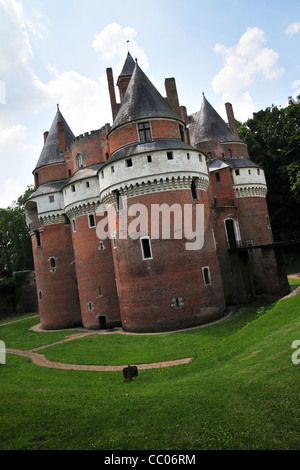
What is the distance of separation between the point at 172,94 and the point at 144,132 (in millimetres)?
6987

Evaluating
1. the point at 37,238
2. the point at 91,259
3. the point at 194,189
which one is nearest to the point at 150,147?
the point at 194,189

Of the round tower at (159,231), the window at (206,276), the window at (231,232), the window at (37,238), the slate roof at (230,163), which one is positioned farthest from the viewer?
the slate roof at (230,163)

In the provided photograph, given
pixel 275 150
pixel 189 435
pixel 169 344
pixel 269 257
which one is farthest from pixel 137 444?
pixel 275 150

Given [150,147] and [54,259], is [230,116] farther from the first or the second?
[54,259]

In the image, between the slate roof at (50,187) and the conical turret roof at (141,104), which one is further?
the slate roof at (50,187)

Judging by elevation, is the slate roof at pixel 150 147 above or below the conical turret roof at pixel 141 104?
below

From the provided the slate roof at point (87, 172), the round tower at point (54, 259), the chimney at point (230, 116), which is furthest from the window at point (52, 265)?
the chimney at point (230, 116)

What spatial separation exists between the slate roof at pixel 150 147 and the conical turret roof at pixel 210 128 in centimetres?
1205

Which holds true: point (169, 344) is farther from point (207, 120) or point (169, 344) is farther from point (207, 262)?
point (207, 120)

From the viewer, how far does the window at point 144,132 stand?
2380 centimetres

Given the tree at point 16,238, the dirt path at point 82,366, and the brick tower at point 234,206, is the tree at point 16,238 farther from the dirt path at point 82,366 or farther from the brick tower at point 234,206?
the dirt path at point 82,366

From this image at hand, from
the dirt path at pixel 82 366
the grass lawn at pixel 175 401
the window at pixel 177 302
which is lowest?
the dirt path at pixel 82 366

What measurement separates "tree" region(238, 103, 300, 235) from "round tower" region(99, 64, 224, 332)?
88.4ft

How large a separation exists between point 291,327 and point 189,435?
7881 millimetres
